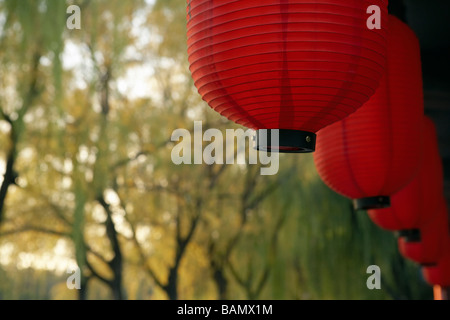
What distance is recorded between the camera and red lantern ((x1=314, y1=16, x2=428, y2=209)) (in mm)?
1204

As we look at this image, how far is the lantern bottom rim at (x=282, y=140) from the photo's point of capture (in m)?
0.80

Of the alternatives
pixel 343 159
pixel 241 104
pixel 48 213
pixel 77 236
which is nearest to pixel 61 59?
pixel 77 236

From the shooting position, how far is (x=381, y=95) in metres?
1.21

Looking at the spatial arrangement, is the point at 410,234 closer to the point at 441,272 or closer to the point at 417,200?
the point at 417,200

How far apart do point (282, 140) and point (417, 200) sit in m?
1.17

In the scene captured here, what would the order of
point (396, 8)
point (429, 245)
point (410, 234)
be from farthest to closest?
1. point (429, 245)
2. point (410, 234)
3. point (396, 8)

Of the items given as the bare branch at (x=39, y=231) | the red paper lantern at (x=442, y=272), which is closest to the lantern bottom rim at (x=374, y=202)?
the red paper lantern at (x=442, y=272)

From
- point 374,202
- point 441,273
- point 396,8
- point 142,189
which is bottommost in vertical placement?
Result: point 441,273

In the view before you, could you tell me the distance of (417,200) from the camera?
1.79m

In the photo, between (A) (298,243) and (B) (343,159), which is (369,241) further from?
(B) (343,159)

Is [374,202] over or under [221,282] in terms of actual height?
over

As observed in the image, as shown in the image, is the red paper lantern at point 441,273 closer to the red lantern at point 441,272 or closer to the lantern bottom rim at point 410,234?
the red lantern at point 441,272

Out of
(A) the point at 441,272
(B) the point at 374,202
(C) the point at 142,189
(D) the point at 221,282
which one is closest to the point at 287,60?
(B) the point at 374,202

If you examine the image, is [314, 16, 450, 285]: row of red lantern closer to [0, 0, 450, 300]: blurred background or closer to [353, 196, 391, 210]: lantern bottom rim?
[353, 196, 391, 210]: lantern bottom rim
